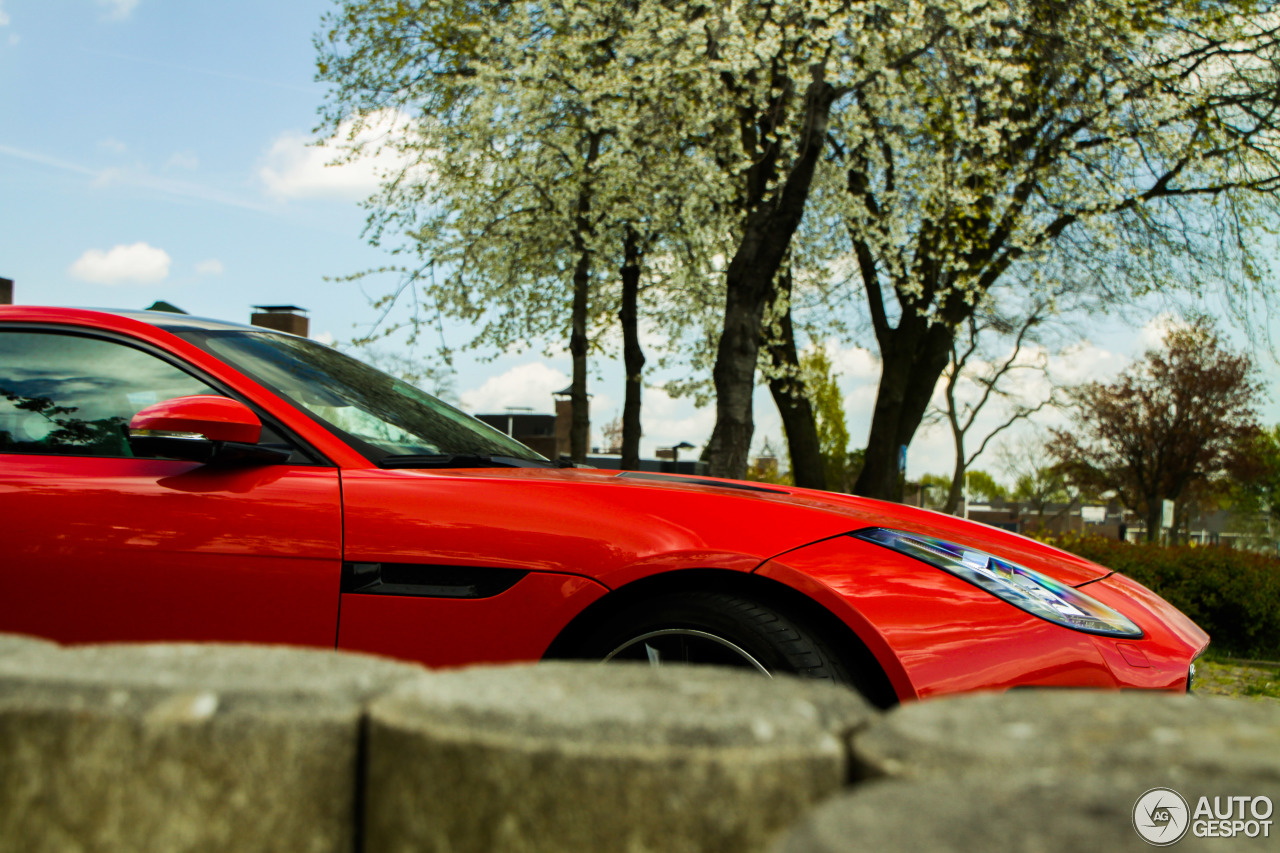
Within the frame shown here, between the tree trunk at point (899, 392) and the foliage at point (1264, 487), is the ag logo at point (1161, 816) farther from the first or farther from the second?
the foliage at point (1264, 487)

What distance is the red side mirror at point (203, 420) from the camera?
2416 mm

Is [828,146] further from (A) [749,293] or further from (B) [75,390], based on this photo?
(B) [75,390]

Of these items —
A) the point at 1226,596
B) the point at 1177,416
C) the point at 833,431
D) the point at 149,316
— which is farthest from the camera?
the point at 833,431

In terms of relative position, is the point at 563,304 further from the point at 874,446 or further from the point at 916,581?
the point at 916,581

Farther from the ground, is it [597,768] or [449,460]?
[449,460]

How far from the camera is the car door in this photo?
2.43 metres

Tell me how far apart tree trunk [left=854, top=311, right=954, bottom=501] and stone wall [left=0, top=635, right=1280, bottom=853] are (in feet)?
49.3

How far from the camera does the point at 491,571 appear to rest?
2430mm

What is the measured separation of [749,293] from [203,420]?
8.57 m

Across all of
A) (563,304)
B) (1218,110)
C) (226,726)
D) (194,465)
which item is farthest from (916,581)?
(563,304)

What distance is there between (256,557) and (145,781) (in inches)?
59.4

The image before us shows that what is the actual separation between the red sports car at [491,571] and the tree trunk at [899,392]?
44.1 feet

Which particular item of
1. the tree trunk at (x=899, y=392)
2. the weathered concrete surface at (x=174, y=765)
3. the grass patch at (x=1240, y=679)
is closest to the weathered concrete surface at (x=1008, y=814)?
the weathered concrete surface at (x=174, y=765)

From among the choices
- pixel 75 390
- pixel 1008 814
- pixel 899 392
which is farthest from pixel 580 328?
pixel 1008 814
